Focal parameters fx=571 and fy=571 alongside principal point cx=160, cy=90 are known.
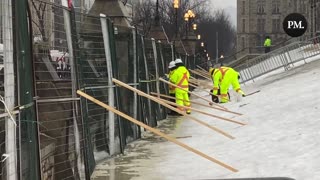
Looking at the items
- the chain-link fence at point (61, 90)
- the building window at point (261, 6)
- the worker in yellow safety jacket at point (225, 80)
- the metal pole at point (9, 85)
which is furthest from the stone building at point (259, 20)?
the metal pole at point (9, 85)

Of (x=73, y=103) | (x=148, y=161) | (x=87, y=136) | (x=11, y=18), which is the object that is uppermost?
(x=11, y=18)

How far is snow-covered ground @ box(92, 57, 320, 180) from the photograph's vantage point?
7.55 m

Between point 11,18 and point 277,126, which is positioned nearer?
point 11,18

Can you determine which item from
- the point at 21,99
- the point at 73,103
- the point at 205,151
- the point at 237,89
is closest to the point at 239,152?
the point at 205,151

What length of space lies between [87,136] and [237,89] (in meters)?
10.9

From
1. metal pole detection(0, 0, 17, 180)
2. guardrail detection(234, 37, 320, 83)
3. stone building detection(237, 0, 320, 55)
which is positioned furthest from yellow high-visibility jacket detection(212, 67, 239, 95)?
stone building detection(237, 0, 320, 55)

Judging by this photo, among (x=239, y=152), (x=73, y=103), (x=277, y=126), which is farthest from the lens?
(x=277, y=126)

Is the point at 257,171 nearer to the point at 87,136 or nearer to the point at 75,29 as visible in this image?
the point at 87,136

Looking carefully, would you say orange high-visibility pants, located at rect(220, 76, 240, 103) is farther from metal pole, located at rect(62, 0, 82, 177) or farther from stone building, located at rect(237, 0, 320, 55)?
stone building, located at rect(237, 0, 320, 55)

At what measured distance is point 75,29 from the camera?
7504 mm

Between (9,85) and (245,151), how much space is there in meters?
5.04

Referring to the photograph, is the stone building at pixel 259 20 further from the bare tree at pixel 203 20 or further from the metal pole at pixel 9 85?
the metal pole at pixel 9 85

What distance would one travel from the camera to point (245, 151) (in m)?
8.95

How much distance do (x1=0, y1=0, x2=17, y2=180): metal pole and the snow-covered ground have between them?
326 centimetres
